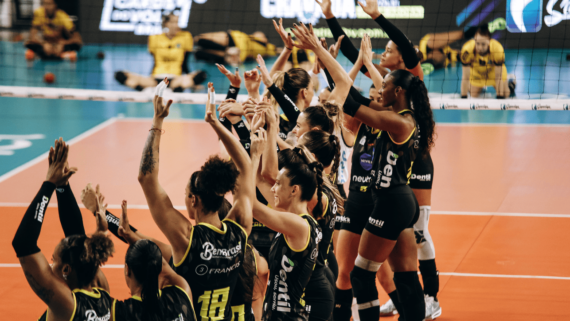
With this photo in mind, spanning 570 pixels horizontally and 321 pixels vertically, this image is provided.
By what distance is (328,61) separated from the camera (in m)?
4.75

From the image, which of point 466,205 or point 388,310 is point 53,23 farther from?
point 388,310

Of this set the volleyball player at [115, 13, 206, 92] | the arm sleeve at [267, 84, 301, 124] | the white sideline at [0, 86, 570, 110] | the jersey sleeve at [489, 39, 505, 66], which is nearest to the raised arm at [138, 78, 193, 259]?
the arm sleeve at [267, 84, 301, 124]

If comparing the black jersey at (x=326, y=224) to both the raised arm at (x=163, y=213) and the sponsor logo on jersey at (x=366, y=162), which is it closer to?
the sponsor logo on jersey at (x=366, y=162)

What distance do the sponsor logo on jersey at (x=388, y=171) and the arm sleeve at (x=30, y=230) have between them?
2.55 metres

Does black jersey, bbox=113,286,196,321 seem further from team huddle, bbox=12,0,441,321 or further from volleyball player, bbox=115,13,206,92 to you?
volleyball player, bbox=115,13,206,92

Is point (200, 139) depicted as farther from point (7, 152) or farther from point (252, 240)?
point (252, 240)

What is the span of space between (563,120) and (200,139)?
27.1ft

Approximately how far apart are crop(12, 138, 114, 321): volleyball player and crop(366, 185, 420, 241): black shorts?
2.21 m

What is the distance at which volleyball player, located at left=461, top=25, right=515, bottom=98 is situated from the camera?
14578 millimetres

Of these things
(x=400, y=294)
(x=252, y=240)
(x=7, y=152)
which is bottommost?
(x=7, y=152)

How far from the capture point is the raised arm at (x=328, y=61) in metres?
4.68

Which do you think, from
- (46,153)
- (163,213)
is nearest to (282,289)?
(163,213)

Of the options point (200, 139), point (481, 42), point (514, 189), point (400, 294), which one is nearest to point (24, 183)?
point (200, 139)

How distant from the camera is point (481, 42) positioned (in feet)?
48.5
